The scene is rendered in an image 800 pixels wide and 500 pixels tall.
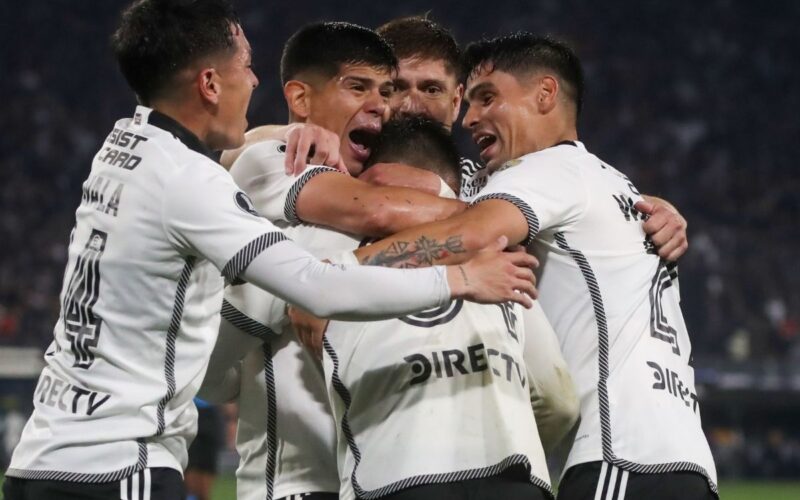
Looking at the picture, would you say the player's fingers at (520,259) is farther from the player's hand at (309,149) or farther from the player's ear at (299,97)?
the player's ear at (299,97)

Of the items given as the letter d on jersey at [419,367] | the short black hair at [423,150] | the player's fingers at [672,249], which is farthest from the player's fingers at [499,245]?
the player's fingers at [672,249]

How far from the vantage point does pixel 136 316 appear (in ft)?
10.8

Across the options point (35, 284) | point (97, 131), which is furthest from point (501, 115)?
point (97, 131)

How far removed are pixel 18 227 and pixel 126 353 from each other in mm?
17520

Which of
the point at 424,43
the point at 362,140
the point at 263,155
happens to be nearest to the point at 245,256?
the point at 263,155

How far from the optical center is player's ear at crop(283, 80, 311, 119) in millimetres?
4512

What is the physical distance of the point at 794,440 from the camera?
1681 centimetres

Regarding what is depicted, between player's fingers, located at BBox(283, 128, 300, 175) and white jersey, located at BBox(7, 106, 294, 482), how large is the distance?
0.53m

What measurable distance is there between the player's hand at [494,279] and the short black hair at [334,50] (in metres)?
1.40

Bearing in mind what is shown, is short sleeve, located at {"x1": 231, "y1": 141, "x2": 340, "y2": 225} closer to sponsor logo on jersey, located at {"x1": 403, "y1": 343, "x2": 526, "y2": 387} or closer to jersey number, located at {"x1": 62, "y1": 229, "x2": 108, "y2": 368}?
jersey number, located at {"x1": 62, "y1": 229, "x2": 108, "y2": 368}

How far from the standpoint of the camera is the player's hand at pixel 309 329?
142 inches

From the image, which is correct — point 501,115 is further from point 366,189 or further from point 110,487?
point 110,487

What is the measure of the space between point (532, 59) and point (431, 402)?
1596 mm

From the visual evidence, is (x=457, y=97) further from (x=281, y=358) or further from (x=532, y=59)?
(x=281, y=358)
